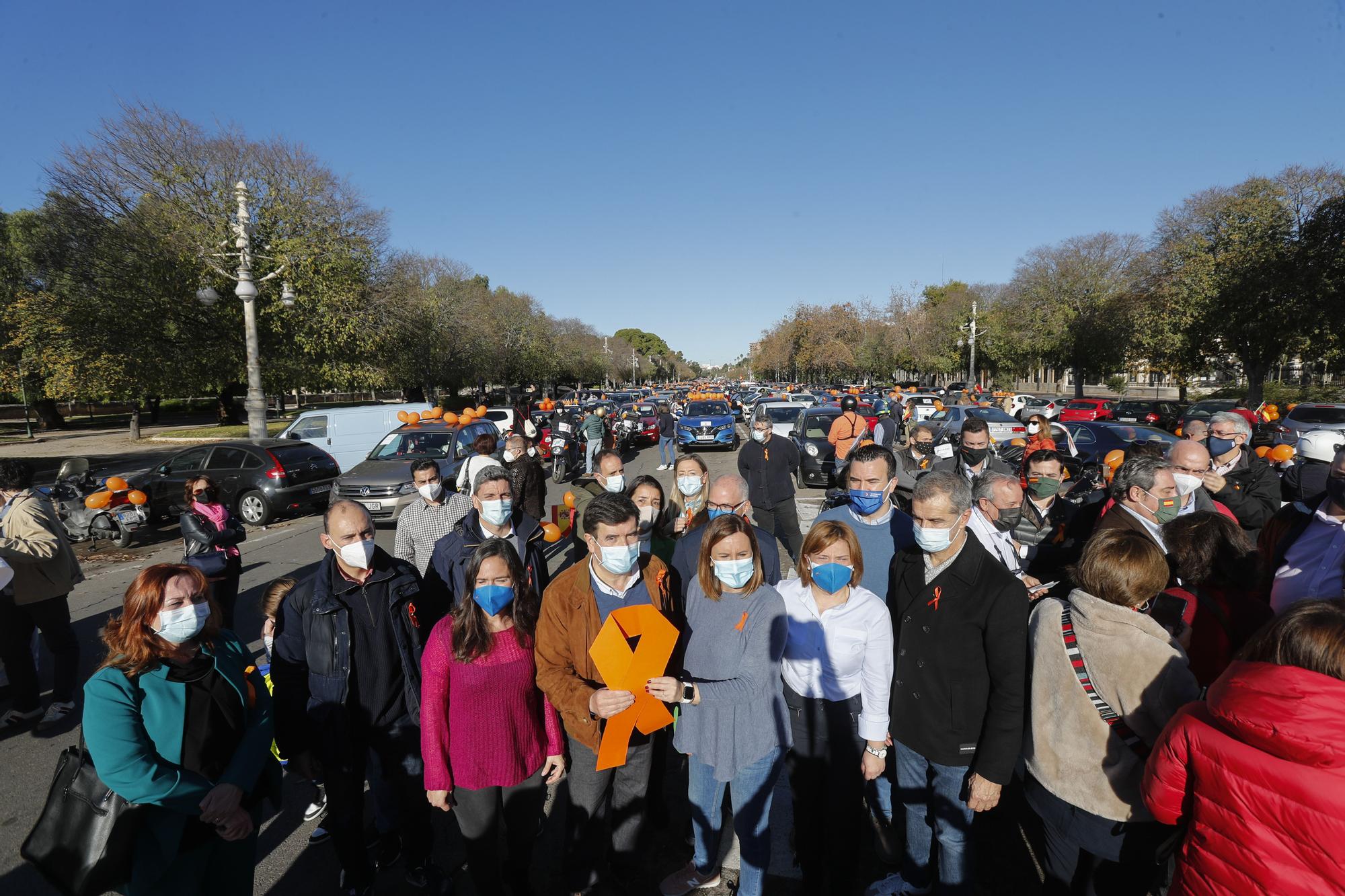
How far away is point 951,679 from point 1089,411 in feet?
87.0

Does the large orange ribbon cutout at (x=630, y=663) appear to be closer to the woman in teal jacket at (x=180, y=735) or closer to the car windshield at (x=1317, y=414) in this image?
the woman in teal jacket at (x=180, y=735)

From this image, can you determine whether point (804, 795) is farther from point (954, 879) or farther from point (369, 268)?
point (369, 268)

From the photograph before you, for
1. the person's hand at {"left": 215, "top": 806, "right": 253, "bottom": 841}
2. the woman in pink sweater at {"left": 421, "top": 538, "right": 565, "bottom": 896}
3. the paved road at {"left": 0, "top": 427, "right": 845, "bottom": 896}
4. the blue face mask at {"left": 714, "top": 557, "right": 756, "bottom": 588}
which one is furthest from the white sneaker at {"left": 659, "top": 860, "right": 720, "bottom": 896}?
the person's hand at {"left": 215, "top": 806, "right": 253, "bottom": 841}

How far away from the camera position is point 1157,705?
2.10 meters

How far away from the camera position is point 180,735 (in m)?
2.27

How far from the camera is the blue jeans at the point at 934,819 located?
267cm

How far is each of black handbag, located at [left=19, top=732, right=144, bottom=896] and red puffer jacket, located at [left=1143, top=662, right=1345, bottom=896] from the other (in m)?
3.27

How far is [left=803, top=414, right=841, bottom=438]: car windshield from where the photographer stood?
14727 millimetres

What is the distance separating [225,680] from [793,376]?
9571cm

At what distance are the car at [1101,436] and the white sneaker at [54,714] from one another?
1416cm

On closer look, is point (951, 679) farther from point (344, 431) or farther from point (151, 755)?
point (344, 431)

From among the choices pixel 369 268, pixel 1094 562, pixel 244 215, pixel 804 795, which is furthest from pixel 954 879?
pixel 369 268

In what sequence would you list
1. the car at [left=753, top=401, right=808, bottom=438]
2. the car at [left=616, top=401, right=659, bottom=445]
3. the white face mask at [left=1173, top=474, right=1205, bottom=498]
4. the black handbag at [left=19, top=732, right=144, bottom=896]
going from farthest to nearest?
the car at [left=616, top=401, right=659, bottom=445] < the car at [left=753, top=401, right=808, bottom=438] < the white face mask at [left=1173, top=474, right=1205, bottom=498] < the black handbag at [left=19, top=732, right=144, bottom=896]

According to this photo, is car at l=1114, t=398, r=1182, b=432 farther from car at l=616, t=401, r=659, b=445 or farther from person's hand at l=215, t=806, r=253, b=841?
person's hand at l=215, t=806, r=253, b=841
